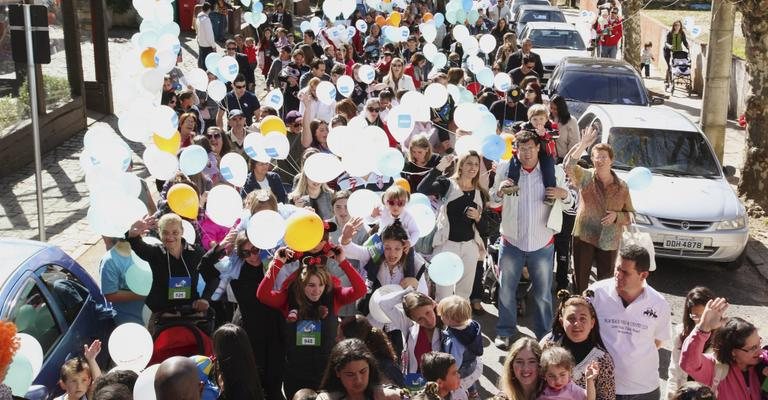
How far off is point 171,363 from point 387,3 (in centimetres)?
1796

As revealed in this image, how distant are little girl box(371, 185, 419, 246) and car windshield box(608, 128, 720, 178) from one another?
434 centimetres

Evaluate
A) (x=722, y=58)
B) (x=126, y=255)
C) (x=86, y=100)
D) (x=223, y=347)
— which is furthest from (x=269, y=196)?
(x=86, y=100)

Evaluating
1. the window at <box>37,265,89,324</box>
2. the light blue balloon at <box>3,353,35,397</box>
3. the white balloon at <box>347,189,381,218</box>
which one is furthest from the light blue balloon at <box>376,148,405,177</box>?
the light blue balloon at <box>3,353,35,397</box>

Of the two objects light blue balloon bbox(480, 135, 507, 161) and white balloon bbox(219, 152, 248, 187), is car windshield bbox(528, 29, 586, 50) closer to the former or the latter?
light blue balloon bbox(480, 135, 507, 161)

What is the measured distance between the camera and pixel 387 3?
2170 cm

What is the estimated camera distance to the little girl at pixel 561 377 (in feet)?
16.5

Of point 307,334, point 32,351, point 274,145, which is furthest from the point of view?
point 274,145

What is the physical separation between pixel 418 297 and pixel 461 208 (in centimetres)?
188

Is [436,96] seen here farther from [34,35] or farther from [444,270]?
[444,270]

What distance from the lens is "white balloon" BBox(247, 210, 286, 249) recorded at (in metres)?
6.31

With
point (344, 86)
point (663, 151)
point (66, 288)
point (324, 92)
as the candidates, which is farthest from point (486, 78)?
point (66, 288)

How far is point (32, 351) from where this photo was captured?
16.2 feet

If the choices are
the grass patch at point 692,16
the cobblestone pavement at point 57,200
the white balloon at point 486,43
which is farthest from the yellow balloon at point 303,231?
the grass patch at point 692,16

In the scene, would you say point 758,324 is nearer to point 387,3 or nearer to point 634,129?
point 634,129
